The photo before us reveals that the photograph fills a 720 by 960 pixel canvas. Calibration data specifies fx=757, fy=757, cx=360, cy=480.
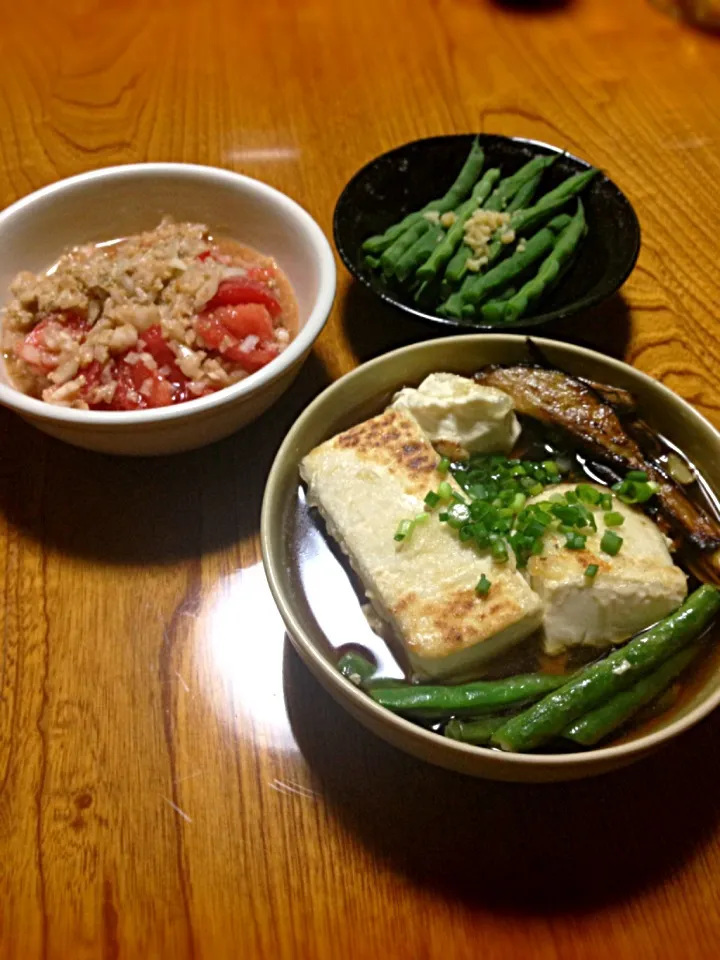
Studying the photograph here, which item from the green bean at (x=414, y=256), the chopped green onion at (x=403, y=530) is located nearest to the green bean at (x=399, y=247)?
the green bean at (x=414, y=256)

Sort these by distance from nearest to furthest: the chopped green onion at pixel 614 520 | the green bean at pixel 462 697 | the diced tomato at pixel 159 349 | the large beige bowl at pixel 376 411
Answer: the large beige bowl at pixel 376 411 < the green bean at pixel 462 697 < the chopped green onion at pixel 614 520 < the diced tomato at pixel 159 349

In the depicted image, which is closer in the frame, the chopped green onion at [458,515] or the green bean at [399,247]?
the chopped green onion at [458,515]

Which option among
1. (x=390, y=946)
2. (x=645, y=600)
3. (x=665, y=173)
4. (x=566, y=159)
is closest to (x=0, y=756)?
(x=390, y=946)

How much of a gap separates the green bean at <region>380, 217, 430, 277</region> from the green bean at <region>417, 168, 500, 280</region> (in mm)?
52

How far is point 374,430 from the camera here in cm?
122

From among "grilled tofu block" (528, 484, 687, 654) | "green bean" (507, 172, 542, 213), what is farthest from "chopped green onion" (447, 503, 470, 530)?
"green bean" (507, 172, 542, 213)

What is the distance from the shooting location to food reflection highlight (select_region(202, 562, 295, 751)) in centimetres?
114

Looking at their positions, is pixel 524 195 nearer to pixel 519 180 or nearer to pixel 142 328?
pixel 519 180

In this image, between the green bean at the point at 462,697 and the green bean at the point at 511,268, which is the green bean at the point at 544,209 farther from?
the green bean at the point at 462,697

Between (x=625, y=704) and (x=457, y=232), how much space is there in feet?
3.42

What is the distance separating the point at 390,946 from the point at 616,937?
0.29 meters

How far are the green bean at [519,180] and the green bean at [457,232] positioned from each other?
3 cm

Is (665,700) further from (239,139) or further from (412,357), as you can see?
(239,139)

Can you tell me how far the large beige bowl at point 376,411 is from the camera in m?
0.91
